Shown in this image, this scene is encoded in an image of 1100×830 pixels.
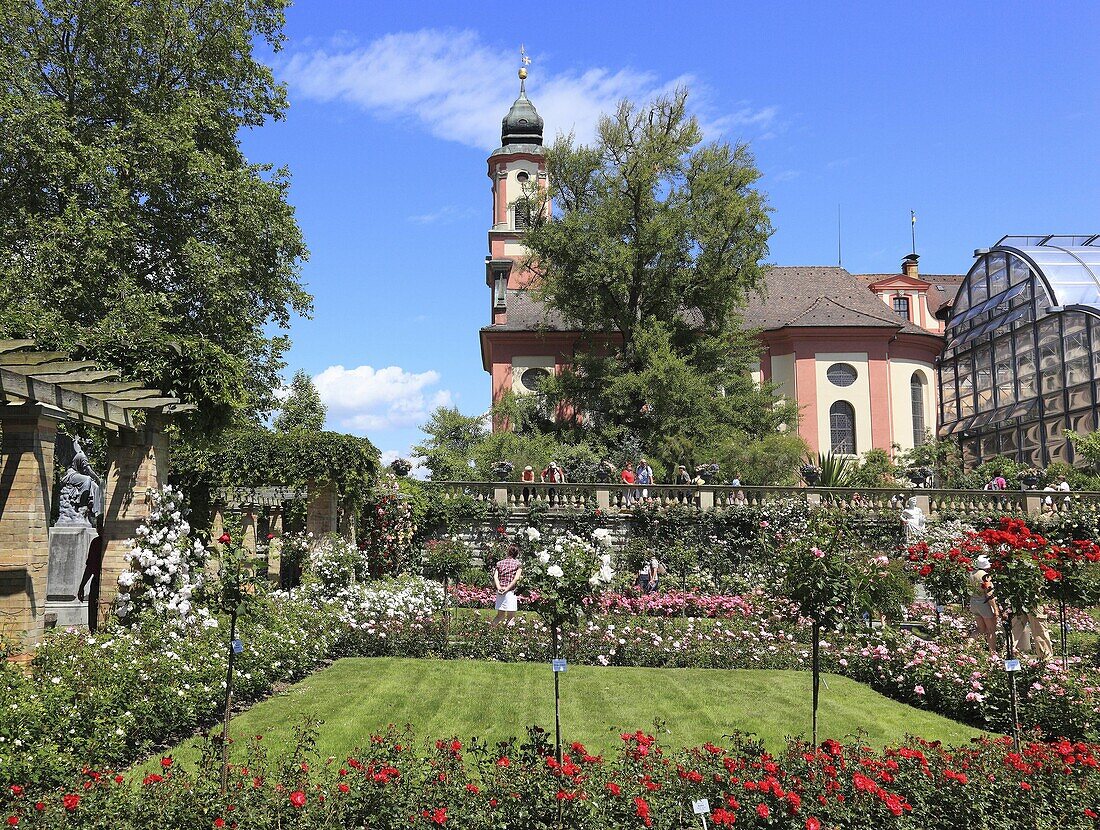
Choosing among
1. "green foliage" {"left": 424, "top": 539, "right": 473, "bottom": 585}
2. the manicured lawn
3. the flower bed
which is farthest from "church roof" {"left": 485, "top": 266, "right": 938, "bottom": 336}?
the flower bed

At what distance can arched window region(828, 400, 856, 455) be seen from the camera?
121 ft

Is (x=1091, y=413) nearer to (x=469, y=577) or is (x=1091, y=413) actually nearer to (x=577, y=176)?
(x=577, y=176)

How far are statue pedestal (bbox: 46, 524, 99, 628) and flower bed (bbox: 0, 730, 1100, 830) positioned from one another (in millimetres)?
4449

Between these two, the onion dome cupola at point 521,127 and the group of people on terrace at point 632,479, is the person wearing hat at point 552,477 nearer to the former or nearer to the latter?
the group of people on terrace at point 632,479

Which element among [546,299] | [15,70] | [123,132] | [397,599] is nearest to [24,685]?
[397,599]

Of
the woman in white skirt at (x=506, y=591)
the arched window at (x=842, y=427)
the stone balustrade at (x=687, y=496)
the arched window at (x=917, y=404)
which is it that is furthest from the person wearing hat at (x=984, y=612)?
the arched window at (x=917, y=404)

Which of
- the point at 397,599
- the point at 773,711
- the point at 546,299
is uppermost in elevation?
the point at 546,299

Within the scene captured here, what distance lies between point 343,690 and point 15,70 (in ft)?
51.2

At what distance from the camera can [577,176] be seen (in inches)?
1246

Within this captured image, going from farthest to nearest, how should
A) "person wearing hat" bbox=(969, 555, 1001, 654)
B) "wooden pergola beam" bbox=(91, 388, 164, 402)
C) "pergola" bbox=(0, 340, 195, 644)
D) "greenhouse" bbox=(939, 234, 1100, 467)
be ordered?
"greenhouse" bbox=(939, 234, 1100, 467), "person wearing hat" bbox=(969, 555, 1001, 654), "wooden pergola beam" bbox=(91, 388, 164, 402), "pergola" bbox=(0, 340, 195, 644)

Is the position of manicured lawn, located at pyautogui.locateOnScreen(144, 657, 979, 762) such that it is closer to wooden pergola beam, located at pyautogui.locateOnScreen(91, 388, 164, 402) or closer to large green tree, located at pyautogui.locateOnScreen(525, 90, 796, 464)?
wooden pergola beam, located at pyautogui.locateOnScreen(91, 388, 164, 402)

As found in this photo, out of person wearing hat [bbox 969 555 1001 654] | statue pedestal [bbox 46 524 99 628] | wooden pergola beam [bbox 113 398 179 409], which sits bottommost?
person wearing hat [bbox 969 555 1001 654]

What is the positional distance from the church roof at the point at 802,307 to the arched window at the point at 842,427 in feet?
11.8

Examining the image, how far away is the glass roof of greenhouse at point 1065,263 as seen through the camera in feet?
111
